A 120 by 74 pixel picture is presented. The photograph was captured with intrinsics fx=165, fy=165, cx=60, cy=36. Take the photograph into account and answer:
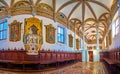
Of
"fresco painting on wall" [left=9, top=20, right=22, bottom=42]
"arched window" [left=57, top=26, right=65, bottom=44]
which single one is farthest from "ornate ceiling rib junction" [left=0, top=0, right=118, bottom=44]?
"fresco painting on wall" [left=9, top=20, right=22, bottom=42]

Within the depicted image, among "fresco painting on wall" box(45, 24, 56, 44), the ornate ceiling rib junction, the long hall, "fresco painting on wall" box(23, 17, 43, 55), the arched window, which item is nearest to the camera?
the long hall

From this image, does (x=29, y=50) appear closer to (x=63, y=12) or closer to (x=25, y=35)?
(x=25, y=35)

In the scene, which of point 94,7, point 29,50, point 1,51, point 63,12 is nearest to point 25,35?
point 29,50

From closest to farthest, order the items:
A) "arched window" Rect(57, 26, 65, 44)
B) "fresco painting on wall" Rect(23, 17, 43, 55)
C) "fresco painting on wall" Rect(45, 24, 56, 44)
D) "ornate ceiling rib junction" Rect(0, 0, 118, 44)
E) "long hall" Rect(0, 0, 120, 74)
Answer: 1. "long hall" Rect(0, 0, 120, 74)
2. "fresco painting on wall" Rect(23, 17, 43, 55)
3. "ornate ceiling rib junction" Rect(0, 0, 118, 44)
4. "fresco painting on wall" Rect(45, 24, 56, 44)
5. "arched window" Rect(57, 26, 65, 44)

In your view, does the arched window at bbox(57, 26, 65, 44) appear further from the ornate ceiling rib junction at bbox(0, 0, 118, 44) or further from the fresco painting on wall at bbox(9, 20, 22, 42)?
the fresco painting on wall at bbox(9, 20, 22, 42)

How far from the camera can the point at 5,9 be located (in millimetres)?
16312

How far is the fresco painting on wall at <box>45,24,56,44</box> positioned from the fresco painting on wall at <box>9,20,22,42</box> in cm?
301

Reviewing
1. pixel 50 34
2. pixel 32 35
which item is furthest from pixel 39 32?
pixel 50 34

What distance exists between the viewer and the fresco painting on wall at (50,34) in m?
17.6

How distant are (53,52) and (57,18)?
183 inches

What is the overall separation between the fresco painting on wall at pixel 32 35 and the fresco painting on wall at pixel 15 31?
1.97 feet

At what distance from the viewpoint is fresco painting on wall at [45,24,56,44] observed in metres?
17.6

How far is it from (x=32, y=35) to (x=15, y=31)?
66.4 inches

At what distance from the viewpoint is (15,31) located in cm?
1603
